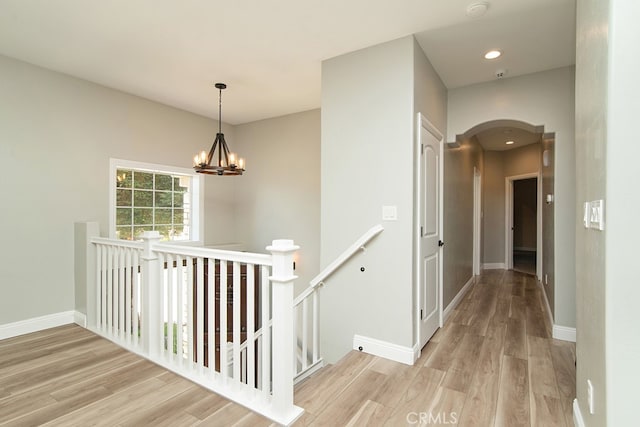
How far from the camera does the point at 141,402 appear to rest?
2016 millimetres

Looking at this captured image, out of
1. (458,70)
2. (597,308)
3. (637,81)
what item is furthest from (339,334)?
(458,70)

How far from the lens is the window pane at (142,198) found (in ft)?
13.9

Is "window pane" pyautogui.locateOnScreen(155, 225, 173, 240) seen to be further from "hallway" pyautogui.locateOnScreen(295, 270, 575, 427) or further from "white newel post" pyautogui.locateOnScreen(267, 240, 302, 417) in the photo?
"white newel post" pyautogui.locateOnScreen(267, 240, 302, 417)

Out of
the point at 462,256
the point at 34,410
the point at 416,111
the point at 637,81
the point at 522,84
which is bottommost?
the point at 34,410

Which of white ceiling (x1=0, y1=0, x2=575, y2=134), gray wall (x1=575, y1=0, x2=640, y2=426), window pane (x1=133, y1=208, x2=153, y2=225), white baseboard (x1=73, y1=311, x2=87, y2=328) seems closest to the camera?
gray wall (x1=575, y1=0, x2=640, y2=426)

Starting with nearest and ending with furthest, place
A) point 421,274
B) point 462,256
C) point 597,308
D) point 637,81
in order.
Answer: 1. point 637,81
2. point 597,308
3. point 421,274
4. point 462,256

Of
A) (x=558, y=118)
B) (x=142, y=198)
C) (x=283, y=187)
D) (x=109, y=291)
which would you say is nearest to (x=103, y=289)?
(x=109, y=291)

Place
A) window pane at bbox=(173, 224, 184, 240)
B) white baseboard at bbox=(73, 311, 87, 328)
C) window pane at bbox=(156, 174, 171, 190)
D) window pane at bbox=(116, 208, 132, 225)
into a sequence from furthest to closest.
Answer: window pane at bbox=(173, 224, 184, 240) < window pane at bbox=(156, 174, 171, 190) < window pane at bbox=(116, 208, 132, 225) < white baseboard at bbox=(73, 311, 87, 328)

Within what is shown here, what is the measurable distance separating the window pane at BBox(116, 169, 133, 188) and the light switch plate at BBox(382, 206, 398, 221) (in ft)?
11.2

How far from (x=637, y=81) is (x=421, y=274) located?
1.95m

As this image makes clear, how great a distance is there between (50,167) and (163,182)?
1385mm

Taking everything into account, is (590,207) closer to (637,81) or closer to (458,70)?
(637,81)

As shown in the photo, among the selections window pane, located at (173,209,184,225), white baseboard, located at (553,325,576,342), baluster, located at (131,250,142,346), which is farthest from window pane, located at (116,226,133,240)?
white baseboard, located at (553,325,576,342)

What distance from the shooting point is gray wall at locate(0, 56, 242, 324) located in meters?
3.08
